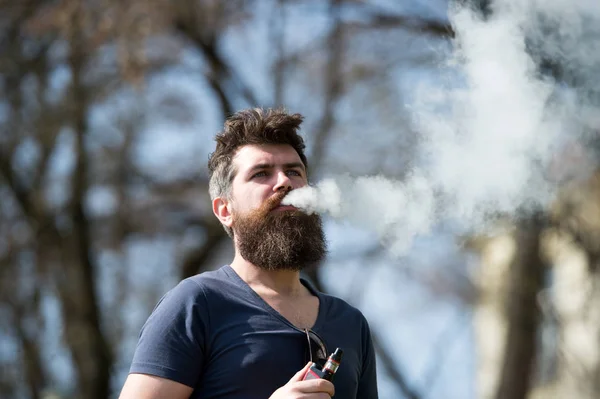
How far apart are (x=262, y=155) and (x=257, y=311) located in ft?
1.80

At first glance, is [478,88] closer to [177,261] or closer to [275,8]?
[275,8]

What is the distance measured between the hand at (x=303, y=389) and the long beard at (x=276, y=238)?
48 cm

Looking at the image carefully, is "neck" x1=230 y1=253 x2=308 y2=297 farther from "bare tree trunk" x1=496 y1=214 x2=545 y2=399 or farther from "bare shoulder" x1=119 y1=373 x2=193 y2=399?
"bare tree trunk" x1=496 y1=214 x2=545 y2=399

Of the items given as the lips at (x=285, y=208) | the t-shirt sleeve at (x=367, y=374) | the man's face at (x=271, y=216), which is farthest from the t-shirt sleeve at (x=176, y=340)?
the t-shirt sleeve at (x=367, y=374)

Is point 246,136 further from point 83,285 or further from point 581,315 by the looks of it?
point 83,285

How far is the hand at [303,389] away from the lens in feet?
8.45

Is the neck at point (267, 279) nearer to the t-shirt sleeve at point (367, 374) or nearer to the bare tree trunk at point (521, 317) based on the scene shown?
the t-shirt sleeve at point (367, 374)

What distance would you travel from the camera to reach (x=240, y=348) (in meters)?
2.76

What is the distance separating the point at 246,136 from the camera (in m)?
3.12

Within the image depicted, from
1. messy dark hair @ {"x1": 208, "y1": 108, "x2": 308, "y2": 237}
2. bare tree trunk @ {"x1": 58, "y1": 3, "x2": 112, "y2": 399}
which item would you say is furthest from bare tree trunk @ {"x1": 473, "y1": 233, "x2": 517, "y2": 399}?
messy dark hair @ {"x1": 208, "y1": 108, "x2": 308, "y2": 237}

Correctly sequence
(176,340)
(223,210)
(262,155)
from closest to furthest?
(176,340)
(262,155)
(223,210)

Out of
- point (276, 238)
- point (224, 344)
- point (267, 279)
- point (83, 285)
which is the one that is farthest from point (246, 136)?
point (83, 285)

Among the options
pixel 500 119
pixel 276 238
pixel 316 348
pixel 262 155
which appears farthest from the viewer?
pixel 500 119

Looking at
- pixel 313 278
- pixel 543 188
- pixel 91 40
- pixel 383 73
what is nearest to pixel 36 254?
pixel 91 40
